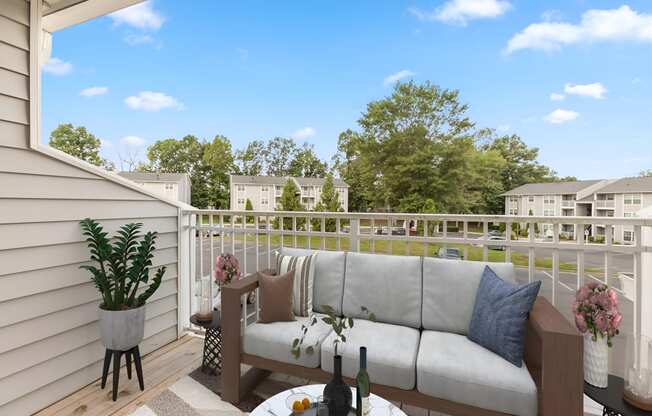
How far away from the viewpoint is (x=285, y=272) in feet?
7.71

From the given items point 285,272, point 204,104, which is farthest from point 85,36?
point 285,272

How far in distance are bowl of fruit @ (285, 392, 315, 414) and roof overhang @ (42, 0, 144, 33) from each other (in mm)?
2756

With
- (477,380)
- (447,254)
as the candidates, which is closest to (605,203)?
(447,254)

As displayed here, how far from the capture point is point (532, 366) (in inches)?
63.0

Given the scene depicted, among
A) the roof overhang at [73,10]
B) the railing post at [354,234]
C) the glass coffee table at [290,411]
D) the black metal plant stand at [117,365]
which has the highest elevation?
the roof overhang at [73,10]

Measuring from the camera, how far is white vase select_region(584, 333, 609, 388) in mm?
1559

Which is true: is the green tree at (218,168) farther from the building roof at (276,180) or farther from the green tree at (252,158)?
the building roof at (276,180)

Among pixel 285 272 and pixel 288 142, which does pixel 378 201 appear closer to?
pixel 288 142

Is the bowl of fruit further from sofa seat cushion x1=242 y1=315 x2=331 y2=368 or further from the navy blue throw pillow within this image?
the navy blue throw pillow

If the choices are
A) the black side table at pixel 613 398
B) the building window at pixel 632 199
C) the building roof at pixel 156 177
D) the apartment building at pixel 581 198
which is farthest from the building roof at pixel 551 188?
the black side table at pixel 613 398

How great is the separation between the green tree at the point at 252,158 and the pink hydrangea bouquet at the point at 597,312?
77.1 feet

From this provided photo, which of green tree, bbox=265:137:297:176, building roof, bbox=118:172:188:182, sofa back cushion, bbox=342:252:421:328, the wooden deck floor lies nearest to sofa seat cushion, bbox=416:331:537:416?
sofa back cushion, bbox=342:252:421:328

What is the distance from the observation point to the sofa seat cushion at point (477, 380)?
1479 millimetres

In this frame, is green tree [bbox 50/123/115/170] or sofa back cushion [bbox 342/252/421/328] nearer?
sofa back cushion [bbox 342/252/421/328]
